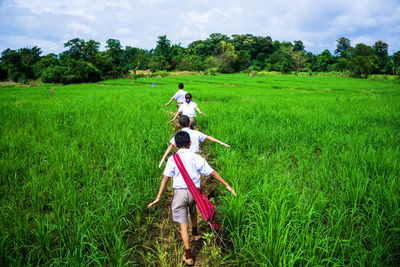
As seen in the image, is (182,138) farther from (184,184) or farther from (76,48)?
(76,48)

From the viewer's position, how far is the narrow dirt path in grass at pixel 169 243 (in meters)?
1.63

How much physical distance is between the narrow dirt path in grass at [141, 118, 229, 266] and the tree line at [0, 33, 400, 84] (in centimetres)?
3199

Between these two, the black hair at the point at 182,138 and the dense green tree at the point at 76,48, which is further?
the dense green tree at the point at 76,48

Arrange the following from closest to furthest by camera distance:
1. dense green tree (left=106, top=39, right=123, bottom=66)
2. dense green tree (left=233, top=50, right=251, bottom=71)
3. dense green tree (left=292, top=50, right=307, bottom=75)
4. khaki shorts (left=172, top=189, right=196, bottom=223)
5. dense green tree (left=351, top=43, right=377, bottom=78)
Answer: khaki shorts (left=172, top=189, right=196, bottom=223)
dense green tree (left=351, top=43, right=377, bottom=78)
dense green tree (left=106, top=39, right=123, bottom=66)
dense green tree (left=292, top=50, right=307, bottom=75)
dense green tree (left=233, top=50, right=251, bottom=71)

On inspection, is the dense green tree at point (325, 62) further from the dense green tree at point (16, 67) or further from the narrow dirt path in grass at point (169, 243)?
the dense green tree at point (16, 67)

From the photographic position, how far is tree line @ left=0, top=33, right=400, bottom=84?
28438 mm

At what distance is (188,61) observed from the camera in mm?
47625

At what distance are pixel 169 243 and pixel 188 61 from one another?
4952 centimetres

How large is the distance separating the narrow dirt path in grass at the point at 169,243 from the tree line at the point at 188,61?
32.0m

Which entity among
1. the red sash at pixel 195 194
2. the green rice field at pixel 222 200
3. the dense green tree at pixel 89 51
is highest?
the dense green tree at pixel 89 51

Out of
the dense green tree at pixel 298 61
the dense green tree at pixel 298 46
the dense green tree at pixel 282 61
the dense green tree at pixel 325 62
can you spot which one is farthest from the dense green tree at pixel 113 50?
the dense green tree at pixel 298 46

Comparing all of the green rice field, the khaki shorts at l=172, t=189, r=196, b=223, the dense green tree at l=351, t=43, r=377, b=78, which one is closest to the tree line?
the dense green tree at l=351, t=43, r=377, b=78

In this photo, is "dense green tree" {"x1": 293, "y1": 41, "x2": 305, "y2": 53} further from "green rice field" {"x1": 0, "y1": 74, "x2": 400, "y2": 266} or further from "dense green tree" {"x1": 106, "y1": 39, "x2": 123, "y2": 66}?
"green rice field" {"x1": 0, "y1": 74, "x2": 400, "y2": 266}

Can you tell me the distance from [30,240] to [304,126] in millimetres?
5240
